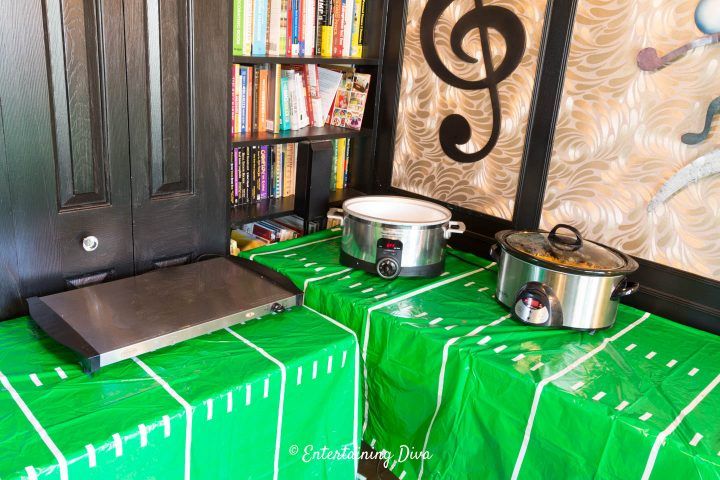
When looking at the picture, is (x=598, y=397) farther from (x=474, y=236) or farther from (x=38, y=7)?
(x=38, y=7)

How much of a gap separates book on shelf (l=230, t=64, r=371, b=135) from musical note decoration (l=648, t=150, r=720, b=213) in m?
1.06

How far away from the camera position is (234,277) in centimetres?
158

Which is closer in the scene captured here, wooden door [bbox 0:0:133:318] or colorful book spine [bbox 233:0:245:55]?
wooden door [bbox 0:0:133:318]

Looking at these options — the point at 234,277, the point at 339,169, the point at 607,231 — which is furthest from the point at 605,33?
the point at 234,277

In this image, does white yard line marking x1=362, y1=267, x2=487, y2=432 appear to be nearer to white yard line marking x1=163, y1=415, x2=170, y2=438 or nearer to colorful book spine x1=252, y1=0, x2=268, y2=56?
white yard line marking x1=163, y1=415, x2=170, y2=438

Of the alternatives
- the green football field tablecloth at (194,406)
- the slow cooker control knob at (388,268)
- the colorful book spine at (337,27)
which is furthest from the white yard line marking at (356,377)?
the colorful book spine at (337,27)

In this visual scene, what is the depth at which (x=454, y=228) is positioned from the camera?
5.71 ft

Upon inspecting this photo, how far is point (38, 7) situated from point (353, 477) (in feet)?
4.58

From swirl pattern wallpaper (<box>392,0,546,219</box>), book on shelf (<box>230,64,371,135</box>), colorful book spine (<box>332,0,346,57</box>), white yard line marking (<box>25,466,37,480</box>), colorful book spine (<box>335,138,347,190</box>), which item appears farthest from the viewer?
colorful book spine (<box>335,138,347,190</box>)

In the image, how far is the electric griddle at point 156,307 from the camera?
3.97ft

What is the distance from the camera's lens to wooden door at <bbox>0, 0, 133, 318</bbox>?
50.9 inches

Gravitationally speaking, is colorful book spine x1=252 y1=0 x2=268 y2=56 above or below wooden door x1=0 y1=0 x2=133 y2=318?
above

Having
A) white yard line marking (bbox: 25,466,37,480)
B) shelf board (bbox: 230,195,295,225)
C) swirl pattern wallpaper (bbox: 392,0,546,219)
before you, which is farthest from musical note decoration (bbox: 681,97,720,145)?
white yard line marking (bbox: 25,466,37,480)

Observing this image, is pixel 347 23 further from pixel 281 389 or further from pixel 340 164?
pixel 281 389
